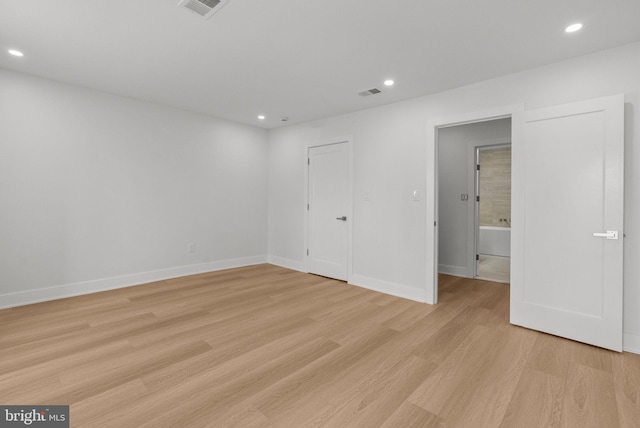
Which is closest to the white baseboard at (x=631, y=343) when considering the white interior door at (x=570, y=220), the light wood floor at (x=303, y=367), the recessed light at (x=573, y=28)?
the white interior door at (x=570, y=220)

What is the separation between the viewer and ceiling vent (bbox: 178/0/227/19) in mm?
2078

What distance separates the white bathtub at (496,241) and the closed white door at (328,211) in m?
4.36

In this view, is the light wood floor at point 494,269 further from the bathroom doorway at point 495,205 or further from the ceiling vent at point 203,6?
the ceiling vent at point 203,6

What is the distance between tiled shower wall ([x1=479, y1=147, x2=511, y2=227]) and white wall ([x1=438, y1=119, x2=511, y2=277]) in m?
3.01

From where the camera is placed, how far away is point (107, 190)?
13.1ft

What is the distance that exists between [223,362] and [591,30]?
3873 millimetres

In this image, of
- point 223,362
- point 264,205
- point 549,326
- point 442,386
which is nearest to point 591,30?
point 549,326

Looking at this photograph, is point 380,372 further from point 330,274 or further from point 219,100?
point 219,100

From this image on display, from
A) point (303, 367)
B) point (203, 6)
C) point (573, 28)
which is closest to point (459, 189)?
point (573, 28)

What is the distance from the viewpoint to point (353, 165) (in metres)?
4.51

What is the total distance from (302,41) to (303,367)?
2680 mm

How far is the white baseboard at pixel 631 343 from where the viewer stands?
2449 millimetres

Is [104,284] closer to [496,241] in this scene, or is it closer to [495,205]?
[496,241]

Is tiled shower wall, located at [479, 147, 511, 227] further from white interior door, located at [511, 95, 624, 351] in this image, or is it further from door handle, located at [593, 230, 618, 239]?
door handle, located at [593, 230, 618, 239]
